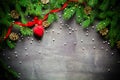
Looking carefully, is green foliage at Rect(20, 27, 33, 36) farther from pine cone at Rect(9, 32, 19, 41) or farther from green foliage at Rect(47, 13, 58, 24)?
green foliage at Rect(47, 13, 58, 24)

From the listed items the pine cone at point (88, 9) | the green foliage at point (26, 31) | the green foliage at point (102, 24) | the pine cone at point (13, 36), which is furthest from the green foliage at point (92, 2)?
the pine cone at point (13, 36)

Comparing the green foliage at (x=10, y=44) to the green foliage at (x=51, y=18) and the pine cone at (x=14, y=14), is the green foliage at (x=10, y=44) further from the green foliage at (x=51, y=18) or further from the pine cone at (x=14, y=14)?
the green foliage at (x=51, y=18)

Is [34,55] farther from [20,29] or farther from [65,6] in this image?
[65,6]

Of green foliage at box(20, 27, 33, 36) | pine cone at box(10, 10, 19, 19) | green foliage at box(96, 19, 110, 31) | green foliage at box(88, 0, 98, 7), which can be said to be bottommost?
green foliage at box(20, 27, 33, 36)

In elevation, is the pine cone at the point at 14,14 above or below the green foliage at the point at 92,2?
below

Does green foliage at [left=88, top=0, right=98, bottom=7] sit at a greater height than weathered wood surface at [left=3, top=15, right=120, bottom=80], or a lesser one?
greater

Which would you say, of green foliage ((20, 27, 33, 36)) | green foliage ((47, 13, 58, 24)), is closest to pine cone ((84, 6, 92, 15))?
green foliage ((47, 13, 58, 24))

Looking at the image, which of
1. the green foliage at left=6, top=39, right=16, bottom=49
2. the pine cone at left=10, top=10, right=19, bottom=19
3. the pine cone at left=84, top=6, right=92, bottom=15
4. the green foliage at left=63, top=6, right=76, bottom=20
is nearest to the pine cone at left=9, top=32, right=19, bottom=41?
the green foliage at left=6, top=39, right=16, bottom=49

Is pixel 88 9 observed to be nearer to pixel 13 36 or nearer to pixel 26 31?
pixel 26 31

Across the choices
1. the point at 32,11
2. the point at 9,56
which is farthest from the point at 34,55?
the point at 32,11

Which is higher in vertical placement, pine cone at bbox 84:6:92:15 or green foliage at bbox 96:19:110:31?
pine cone at bbox 84:6:92:15

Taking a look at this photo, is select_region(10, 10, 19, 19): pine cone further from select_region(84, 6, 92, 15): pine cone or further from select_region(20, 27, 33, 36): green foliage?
select_region(84, 6, 92, 15): pine cone
